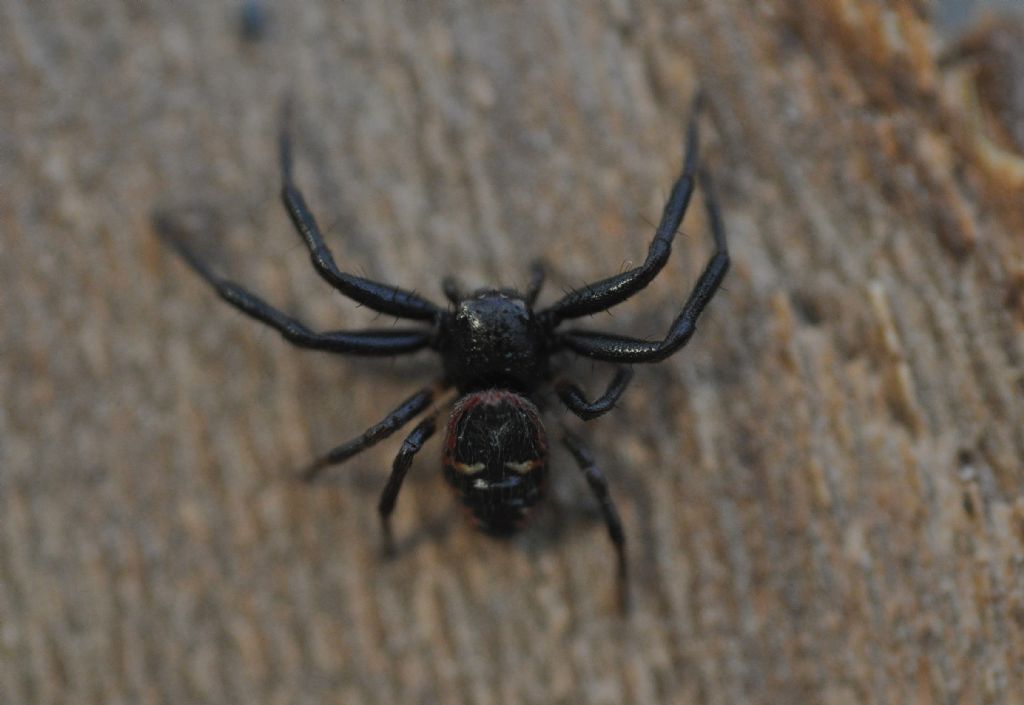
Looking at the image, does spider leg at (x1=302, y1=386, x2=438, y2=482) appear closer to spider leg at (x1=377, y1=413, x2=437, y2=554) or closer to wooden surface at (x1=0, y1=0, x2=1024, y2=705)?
spider leg at (x1=377, y1=413, x2=437, y2=554)

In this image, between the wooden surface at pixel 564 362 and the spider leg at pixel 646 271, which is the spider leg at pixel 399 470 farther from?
the spider leg at pixel 646 271

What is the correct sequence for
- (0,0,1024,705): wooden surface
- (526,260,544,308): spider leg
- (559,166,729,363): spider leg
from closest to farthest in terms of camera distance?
(559,166,729,363): spider leg < (0,0,1024,705): wooden surface < (526,260,544,308): spider leg

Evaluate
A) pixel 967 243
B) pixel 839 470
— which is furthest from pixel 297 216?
pixel 967 243

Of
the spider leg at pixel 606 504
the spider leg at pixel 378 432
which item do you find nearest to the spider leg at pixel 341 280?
the spider leg at pixel 378 432

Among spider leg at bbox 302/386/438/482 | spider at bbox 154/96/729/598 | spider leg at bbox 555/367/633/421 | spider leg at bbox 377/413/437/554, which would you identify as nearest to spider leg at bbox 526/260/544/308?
spider at bbox 154/96/729/598

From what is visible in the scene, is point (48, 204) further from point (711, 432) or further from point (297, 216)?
point (711, 432)

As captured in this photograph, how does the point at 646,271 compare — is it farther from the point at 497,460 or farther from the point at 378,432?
the point at 378,432

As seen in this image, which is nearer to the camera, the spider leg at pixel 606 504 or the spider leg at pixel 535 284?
the spider leg at pixel 606 504
